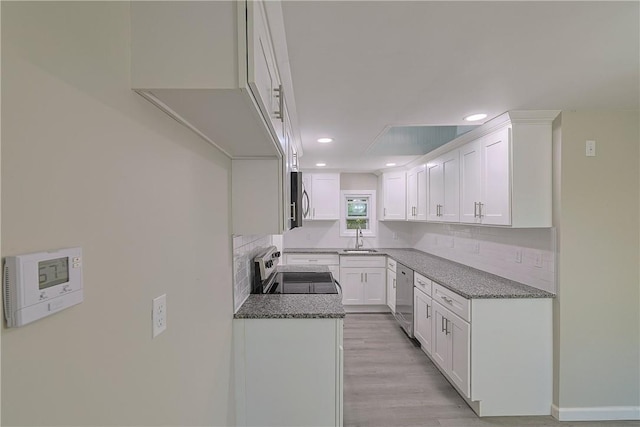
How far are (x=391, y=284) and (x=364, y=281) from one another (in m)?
0.43

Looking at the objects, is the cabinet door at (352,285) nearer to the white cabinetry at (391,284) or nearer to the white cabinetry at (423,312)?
the white cabinetry at (391,284)

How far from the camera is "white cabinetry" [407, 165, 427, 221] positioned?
376 centimetres

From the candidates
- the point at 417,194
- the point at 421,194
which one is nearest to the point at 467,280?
the point at 421,194

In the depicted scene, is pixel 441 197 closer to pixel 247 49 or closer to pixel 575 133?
pixel 575 133

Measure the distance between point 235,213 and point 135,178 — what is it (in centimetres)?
103

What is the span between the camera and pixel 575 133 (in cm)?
211

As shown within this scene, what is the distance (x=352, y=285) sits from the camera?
174 inches

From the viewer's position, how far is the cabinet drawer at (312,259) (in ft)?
14.8

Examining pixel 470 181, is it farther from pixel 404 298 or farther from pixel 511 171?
pixel 404 298

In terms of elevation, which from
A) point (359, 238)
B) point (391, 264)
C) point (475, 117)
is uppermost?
point (475, 117)

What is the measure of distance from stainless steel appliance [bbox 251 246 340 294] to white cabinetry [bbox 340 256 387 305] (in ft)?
5.12

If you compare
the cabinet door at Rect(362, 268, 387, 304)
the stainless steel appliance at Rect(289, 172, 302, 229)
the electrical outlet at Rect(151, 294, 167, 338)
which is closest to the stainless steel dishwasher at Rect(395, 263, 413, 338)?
the cabinet door at Rect(362, 268, 387, 304)

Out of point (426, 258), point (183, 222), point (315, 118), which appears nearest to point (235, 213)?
point (183, 222)

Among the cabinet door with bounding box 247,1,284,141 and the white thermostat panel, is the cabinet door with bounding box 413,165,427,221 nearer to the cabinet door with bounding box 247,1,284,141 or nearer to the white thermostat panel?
the cabinet door with bounding box 247,1,284,141
